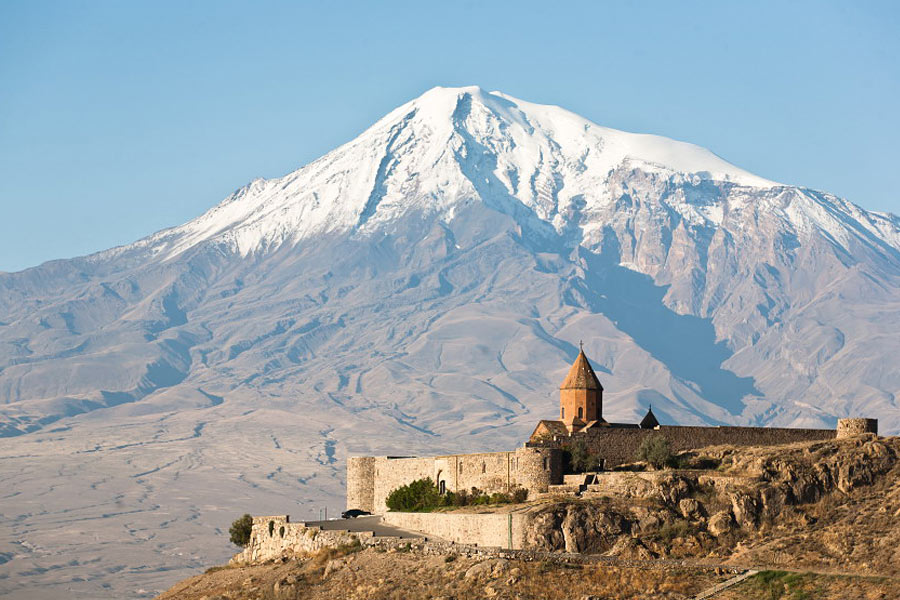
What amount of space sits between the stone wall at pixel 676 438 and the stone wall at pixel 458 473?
209cm

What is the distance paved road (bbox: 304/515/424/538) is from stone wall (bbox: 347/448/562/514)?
12.3 feet

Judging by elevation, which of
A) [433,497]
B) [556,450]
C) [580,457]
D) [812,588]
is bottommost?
[812,588]

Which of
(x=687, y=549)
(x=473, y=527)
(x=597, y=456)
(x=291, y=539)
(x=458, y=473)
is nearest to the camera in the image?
(x=687, y=549)

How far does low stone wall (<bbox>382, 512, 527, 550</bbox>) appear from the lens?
58656 mm

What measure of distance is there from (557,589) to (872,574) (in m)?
10.7

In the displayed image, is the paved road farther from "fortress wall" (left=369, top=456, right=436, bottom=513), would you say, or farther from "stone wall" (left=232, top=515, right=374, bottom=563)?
"fortress wall" (left=369, top=456, right=436, bottom=513)

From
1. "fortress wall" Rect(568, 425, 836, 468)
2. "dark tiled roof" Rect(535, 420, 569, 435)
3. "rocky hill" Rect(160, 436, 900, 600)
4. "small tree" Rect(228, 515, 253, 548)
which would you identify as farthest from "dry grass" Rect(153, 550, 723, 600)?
"dark tiled roof" Rect(535, 420, 569, 435)

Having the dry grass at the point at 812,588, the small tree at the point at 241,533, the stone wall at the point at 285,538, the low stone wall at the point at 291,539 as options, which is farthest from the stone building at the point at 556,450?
the dry grass at the point at 812,588

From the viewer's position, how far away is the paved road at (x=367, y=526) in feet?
214

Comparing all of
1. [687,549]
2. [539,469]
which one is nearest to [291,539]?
[539,469]

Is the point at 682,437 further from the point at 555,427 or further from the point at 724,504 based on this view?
the point at 724,504

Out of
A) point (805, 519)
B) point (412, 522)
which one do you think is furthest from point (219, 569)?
point (805, 519)

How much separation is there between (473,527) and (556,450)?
6784 mm

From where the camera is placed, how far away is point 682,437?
236 ft
